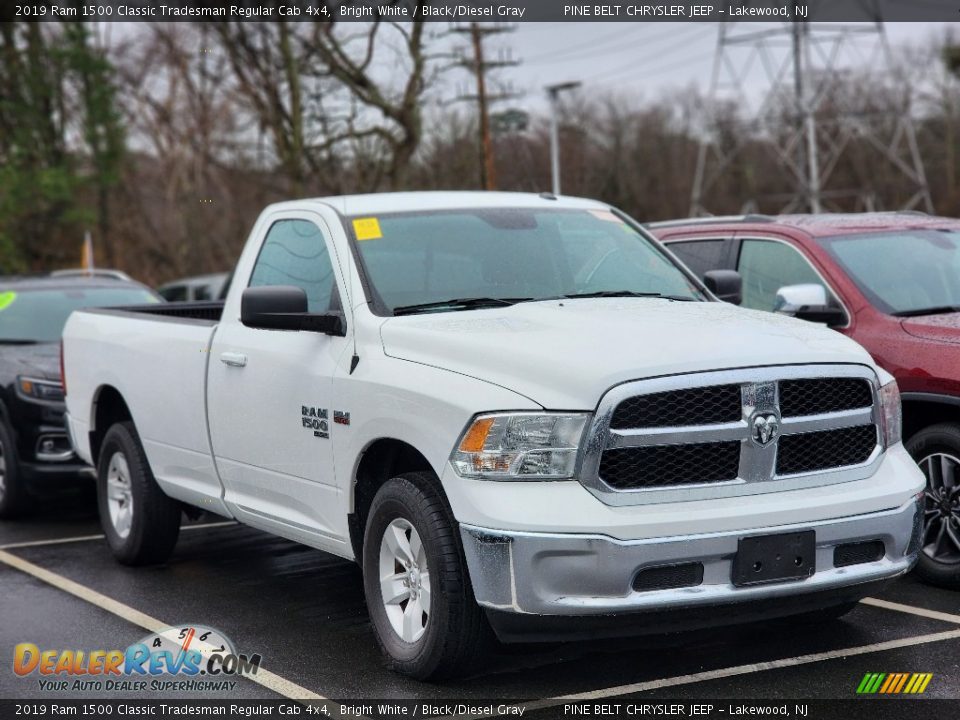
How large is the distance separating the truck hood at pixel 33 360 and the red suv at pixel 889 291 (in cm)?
464

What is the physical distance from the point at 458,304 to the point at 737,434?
155 centimetres

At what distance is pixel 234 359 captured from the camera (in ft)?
21.7

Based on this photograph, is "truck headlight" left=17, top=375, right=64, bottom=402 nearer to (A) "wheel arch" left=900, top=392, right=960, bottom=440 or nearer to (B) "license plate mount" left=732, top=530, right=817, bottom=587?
(A) "wheel arch" left=900, top=392, right=960, bottom=440

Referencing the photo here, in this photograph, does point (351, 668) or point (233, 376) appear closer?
point (351, 668)

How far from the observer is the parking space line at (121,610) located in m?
5.35

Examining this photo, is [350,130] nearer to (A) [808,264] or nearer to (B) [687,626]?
(A) [808,264]

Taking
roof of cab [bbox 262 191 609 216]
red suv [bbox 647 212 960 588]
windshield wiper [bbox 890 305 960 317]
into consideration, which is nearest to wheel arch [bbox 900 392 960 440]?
red suv [bbox 647 212 960 588]

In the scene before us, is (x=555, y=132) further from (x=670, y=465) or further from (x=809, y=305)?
(x=670, y=465)

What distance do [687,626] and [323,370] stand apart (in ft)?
6.43

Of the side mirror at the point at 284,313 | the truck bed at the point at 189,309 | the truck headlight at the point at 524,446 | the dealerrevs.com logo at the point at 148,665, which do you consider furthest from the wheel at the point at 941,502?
the truck bed at the point at 189,309

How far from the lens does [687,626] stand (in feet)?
16.0

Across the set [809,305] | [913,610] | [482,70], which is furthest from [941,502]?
[482,70]

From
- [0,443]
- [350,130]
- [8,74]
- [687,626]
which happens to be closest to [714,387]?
[687,626]

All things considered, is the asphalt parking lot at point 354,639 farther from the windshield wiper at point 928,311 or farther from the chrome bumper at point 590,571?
the windshield wiper at point 928,311
